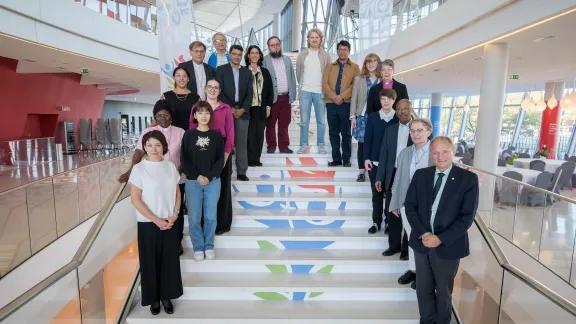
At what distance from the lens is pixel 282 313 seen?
132 inches

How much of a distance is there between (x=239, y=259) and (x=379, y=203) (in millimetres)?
1684

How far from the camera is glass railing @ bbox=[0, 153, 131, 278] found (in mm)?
4617

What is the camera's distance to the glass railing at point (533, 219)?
199 inches

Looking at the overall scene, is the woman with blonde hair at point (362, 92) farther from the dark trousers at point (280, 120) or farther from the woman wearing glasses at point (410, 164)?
the woman wearing glasses at point (410, 164)

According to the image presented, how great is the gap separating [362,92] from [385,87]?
1.78 ft

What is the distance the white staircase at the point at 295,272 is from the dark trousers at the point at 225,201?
0.42ft

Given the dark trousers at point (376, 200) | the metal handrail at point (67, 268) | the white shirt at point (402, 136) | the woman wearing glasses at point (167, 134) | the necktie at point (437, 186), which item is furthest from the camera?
the dark trousers at point (376, 200)

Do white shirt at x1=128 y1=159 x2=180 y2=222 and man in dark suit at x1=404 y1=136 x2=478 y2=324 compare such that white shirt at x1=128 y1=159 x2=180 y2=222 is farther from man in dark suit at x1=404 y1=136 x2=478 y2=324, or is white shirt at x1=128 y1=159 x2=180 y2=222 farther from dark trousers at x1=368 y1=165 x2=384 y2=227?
dark trousers at x1=368 y1=165 x2=384 y2=227

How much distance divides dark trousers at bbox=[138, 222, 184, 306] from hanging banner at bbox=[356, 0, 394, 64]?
15.4 feet

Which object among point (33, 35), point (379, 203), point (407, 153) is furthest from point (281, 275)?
point (33, 35)

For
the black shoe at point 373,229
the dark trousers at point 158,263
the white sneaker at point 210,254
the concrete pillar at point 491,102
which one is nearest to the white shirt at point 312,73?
the black shoe at point 373,229

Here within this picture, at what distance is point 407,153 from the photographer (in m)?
3.46

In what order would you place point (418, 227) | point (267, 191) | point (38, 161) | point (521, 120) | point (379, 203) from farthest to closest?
point (521, 120)
point (38, 161)
point (267, 191)
point (379, 203)
point (418, 227)

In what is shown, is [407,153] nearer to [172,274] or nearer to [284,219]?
[284,219]
